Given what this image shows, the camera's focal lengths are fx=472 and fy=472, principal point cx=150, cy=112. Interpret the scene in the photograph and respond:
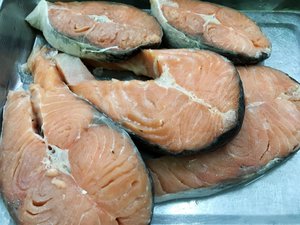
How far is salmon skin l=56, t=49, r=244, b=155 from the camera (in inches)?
56.8

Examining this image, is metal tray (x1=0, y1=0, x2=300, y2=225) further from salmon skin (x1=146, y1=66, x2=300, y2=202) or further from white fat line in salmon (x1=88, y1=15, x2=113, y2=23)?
white fat line in salmon (x1=88, y1=15, x2=113, y2=23)

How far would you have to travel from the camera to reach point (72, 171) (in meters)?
1.33

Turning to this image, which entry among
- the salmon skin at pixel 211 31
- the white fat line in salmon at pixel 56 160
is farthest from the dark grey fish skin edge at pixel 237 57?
the white fat line in salmon at pixel 56 160

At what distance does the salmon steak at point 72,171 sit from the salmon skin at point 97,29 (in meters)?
0.27

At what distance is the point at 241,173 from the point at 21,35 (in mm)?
993

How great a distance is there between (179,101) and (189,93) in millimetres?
46

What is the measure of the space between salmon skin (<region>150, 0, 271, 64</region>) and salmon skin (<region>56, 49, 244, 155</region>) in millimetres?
116

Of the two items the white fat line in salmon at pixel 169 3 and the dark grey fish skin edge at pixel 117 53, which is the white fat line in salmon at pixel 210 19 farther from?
the dark grey fish skin edge at pixel 117 53

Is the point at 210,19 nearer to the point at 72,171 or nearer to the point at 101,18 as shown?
the point at 101,18

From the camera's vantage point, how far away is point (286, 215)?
5.06 ft

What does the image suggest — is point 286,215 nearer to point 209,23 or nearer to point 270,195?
point 270,195

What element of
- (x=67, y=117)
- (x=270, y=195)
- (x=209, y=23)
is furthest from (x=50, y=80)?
(x=270, y=195)

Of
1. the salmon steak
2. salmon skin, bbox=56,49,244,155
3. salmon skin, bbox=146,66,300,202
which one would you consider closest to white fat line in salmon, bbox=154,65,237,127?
salmon skin, bbox=56,49,244,155

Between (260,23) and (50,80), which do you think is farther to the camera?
(260,23)
